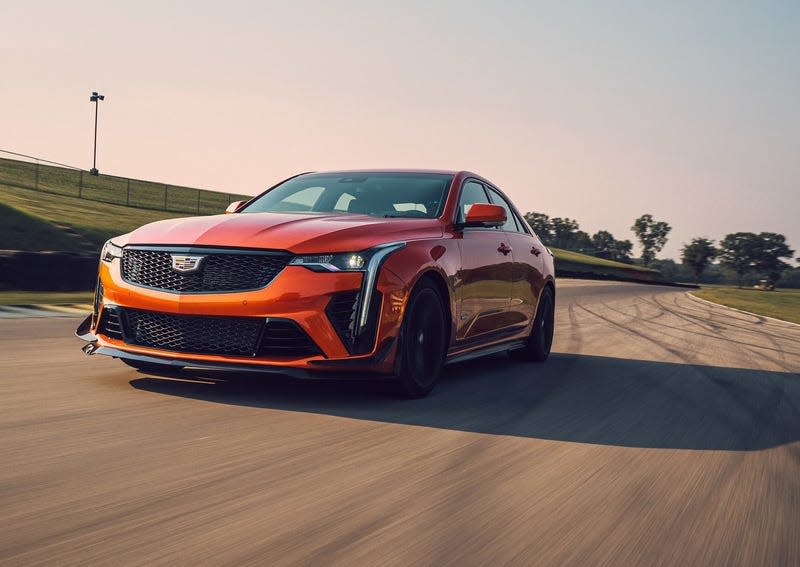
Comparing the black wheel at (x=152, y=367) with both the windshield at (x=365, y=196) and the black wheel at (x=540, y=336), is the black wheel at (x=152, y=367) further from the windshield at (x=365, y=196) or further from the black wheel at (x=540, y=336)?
the black wheel at (x=540, y=336)

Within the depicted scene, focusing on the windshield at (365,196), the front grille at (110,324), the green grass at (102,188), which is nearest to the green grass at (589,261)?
the green grass at (102,188)

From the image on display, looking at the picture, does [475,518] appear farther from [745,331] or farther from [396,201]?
[745,331]

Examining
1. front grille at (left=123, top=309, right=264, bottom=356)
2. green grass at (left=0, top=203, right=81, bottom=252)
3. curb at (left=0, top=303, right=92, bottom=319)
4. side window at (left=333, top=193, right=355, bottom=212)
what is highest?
side window at (left=333, top=193, right=355, bottom=212)

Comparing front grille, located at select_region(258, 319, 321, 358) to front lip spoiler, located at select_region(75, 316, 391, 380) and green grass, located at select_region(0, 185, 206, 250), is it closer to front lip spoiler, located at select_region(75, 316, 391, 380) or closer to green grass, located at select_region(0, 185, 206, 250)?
front lip spoiler, located at select_region(75, 316, 391, 380)

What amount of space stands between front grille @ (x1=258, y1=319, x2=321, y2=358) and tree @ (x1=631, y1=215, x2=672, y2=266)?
561ft

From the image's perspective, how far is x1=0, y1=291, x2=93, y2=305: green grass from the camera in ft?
41.1

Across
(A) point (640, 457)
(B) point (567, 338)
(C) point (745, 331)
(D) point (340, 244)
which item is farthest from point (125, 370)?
(C) point (745, 331)

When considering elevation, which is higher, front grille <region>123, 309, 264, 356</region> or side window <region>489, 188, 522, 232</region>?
side window <region>489, 188, 522, 232</region>

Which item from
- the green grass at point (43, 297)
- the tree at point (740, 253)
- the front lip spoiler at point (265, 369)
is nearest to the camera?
the front lip spoiler at point (265, 369)

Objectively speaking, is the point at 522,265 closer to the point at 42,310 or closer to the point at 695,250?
the point at 42,310

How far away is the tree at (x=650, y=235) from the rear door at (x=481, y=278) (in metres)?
168

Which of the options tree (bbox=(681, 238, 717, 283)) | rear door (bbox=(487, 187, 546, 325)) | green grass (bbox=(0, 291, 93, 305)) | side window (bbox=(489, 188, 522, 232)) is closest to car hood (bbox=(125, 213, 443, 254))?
rear door (bbox=(487, 187, 546, 325))

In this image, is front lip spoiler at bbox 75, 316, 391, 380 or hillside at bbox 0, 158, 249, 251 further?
hillside at bbox 0, 158, 249, 251

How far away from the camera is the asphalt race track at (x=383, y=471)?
3377 mm
